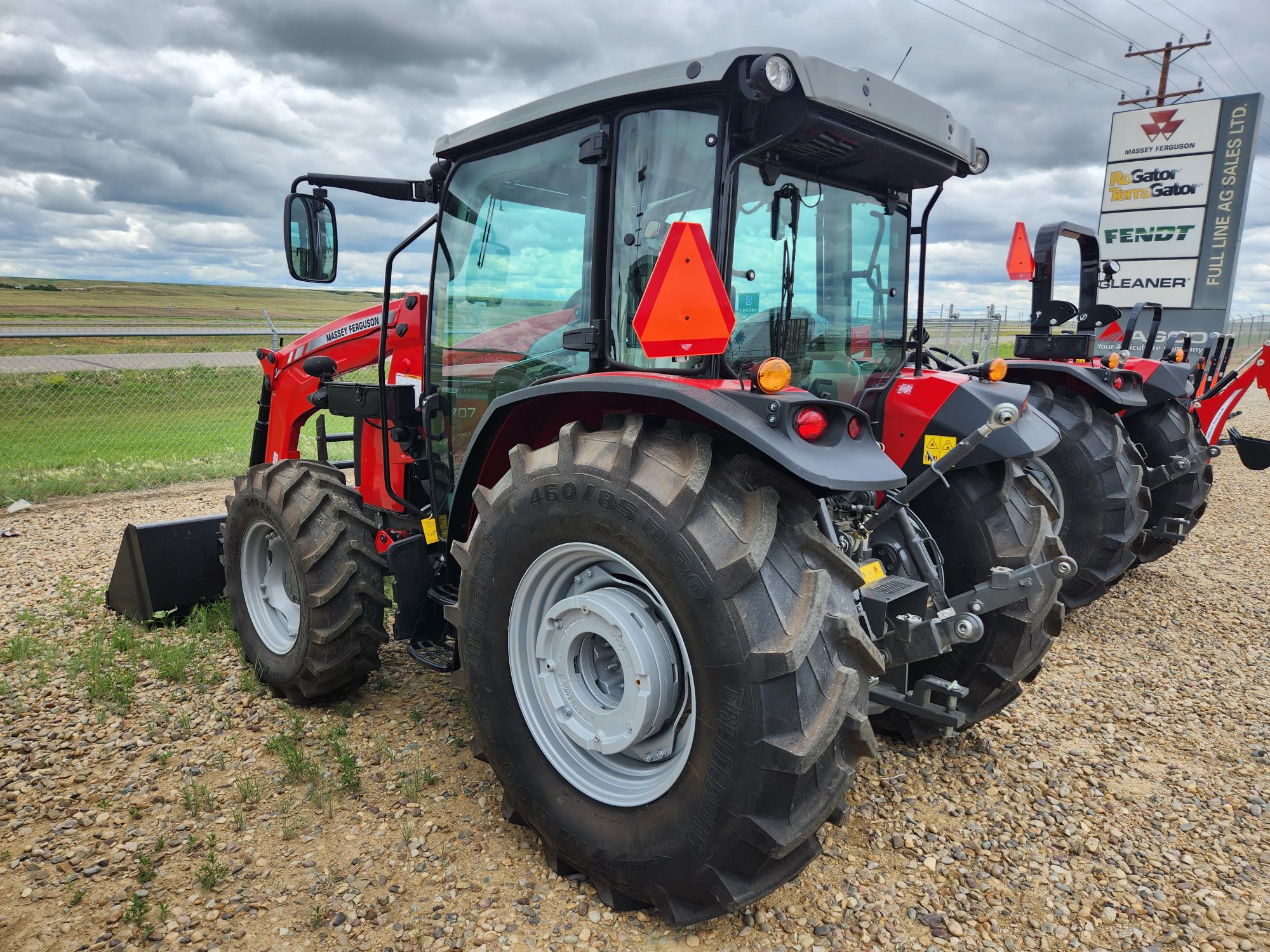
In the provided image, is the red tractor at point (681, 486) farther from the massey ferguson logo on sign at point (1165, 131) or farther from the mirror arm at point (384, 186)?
the massey ferguson logo on sign at point (1165, 131)

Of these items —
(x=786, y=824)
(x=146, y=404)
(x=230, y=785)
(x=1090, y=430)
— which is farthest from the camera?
(x=146, y=404)

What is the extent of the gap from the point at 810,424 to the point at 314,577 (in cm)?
228

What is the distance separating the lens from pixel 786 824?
6.56ft

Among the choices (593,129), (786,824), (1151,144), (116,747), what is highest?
(1151,144)

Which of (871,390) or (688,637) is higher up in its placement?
(871,390)

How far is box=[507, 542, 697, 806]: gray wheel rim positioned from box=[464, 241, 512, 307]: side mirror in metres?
1.31

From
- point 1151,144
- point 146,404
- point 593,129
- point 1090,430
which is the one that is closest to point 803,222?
point 593,129

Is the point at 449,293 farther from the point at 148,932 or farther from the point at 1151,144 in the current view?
the point at 1151,144

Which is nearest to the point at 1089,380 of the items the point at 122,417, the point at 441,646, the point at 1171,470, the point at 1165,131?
the point at 1171,470

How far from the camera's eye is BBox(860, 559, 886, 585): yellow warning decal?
2.62 m

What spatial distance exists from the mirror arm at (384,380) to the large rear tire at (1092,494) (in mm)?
3600

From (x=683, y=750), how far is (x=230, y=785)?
1942 millimetres

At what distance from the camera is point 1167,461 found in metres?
5.90

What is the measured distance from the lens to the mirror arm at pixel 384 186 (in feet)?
11.4
